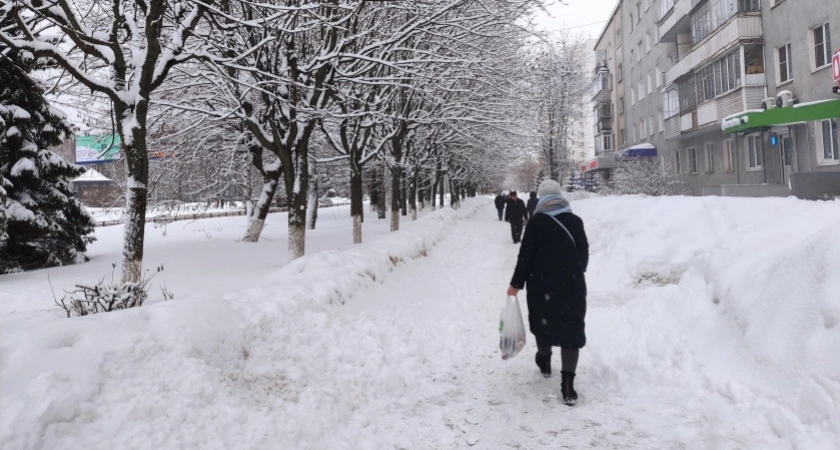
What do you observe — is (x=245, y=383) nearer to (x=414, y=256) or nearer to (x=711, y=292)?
(x=711, y=292)

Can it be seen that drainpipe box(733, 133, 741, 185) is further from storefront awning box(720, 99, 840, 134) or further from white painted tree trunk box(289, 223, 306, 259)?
white painted tree trunk box(289, 223, 306, 259)

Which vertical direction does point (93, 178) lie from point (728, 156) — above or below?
above

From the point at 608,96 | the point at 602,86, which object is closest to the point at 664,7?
the point at 602,86

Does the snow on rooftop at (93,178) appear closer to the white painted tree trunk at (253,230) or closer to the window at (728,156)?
the white painted tree trunk at (253,230)

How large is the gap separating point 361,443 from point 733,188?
17.1m

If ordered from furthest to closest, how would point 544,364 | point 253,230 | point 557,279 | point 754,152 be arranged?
point 754,152
point 253,230
point 544,364
point 557,279

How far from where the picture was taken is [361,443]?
3.59 meters

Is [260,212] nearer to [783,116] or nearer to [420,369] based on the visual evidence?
[420,369]

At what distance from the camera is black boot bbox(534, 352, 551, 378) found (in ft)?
15.2

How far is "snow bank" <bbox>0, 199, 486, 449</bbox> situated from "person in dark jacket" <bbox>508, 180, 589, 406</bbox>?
1233mm

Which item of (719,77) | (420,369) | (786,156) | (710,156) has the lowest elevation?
(420,369)

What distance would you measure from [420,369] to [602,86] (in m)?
42.7

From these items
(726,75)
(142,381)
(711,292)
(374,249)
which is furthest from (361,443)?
(726,75)

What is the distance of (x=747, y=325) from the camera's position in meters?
4.33
